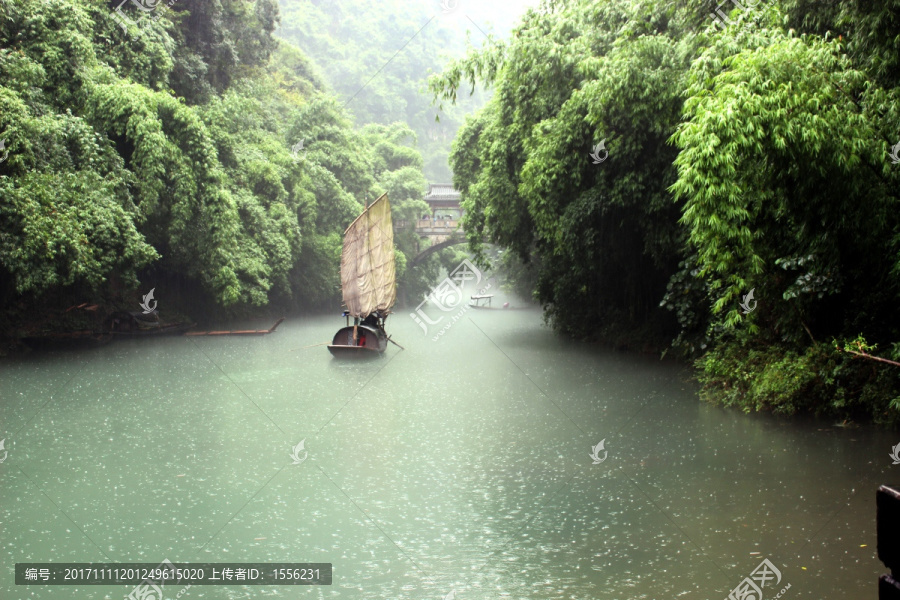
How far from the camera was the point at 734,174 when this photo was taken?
252 inches

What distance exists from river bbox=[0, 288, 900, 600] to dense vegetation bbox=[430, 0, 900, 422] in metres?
0.94

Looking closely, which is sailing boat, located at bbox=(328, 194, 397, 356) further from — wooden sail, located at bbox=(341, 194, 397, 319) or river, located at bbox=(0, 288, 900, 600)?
river, located at bbox=(0, 288, 900, 600)

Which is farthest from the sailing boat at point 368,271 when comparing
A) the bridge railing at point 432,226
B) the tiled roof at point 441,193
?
the tiled roof at point 441,193

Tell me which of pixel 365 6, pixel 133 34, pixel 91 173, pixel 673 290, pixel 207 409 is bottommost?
pixel 207 409

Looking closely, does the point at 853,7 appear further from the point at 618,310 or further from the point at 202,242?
the point at 202,242

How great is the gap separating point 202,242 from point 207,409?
8.86 meters

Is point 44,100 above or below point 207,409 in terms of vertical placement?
above

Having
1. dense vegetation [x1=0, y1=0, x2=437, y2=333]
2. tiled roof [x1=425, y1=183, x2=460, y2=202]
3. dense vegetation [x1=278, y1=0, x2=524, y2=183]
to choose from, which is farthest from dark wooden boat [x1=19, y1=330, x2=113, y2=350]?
dense vegetation [x1=278, y1=0, x2=524, y2=183]

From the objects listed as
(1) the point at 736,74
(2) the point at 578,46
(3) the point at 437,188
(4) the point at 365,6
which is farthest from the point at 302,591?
(4) the point at 365,6

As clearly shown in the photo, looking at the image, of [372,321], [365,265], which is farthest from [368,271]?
[372,321]

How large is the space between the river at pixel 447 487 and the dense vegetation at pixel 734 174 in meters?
0.94

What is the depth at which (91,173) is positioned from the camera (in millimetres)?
13992

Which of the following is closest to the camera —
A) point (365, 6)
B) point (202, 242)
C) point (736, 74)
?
point (736, 74)

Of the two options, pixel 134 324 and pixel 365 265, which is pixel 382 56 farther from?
pixel 134 324
